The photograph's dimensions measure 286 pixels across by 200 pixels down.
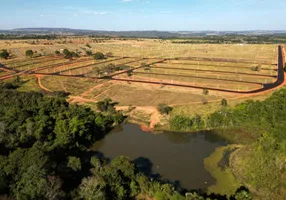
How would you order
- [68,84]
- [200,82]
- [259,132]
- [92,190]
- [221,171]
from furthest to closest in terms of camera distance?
[68,84]
[200,82]
[259,132]
[221,171]
[92,190]

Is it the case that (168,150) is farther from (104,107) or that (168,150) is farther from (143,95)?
(143,95)

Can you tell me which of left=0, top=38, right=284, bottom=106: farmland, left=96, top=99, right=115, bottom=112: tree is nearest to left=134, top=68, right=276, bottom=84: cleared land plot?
left=0, top=38, right=284, bottom=106: farmland

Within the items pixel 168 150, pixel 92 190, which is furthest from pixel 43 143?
pixel 168 150

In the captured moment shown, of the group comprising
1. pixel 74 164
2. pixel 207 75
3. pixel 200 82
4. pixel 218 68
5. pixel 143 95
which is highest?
pixel 218 68

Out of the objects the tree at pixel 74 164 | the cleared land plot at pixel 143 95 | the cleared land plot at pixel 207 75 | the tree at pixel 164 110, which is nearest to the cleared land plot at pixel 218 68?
the cleared land plot at pixel 207 75

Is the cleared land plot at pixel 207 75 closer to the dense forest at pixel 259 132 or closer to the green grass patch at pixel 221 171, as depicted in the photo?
the dense forest at pixel 259 132

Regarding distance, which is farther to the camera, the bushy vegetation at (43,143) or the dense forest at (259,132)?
the dense forest at (259,132)
